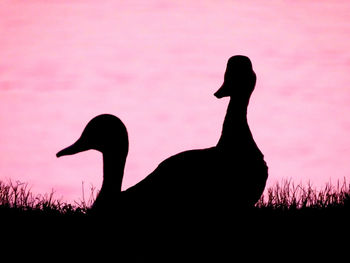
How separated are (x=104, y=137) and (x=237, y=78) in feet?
6.67

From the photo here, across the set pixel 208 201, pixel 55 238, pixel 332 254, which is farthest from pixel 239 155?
pixel 55 238

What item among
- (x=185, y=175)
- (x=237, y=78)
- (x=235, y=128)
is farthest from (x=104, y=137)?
(x=237, y=78)

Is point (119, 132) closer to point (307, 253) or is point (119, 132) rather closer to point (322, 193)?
point (307, 253)

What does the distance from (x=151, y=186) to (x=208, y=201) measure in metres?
0.59

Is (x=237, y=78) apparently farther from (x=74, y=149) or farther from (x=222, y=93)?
(x=74, y=149)

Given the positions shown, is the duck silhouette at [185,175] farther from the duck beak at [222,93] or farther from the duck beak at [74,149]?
the duck beak at [222,93]

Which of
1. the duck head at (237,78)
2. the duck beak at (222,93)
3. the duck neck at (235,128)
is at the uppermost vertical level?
the duck head at (237,78)

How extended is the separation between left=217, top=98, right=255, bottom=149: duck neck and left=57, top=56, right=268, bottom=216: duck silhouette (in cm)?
1

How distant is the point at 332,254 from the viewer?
8781 mm

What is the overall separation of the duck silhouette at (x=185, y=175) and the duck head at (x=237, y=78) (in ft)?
1.33

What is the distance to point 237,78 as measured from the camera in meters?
9.95

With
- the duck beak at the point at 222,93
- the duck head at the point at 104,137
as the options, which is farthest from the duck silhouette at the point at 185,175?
the duck beak at the point at 222,93

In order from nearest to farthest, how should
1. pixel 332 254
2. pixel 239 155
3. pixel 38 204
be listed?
pixel 332 254 → pixel 239 155 → pixel 38 204

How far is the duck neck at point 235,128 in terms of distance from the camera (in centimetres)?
972
